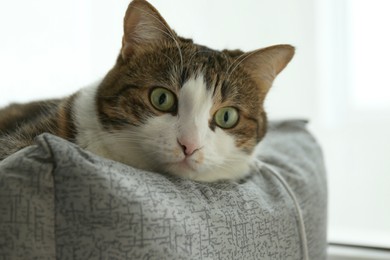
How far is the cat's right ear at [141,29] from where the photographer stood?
836 mm

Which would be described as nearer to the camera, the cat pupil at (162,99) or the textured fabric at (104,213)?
the textured fabric at (104,213)

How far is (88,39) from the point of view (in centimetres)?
169

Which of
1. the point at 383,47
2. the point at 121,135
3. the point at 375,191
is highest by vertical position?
the point at 383,47

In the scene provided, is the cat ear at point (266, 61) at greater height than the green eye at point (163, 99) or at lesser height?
greater

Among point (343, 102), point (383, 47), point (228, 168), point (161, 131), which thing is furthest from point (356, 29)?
point (161, 131)

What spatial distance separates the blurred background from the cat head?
65cm

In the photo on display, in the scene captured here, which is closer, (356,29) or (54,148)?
(54,148)

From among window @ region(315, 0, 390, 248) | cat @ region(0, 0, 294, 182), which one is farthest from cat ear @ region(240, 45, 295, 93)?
window @ region(315, 0, 390, 248)

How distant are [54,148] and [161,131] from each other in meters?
0.23

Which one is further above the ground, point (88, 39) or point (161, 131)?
point (88, 39)

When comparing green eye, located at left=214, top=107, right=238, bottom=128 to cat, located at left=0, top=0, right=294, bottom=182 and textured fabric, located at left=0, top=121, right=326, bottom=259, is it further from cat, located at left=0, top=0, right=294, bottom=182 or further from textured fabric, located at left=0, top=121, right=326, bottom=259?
textured fabric, located at left=0, top=121, right=326, bottom=259

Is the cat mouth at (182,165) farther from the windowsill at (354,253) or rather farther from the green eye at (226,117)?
the windowsill at (354,253)

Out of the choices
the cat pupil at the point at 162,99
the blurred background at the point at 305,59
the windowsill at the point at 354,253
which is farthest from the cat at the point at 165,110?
the windowsill at the point at 354,253

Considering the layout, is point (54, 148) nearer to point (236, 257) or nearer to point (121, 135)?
point (121, 135)
